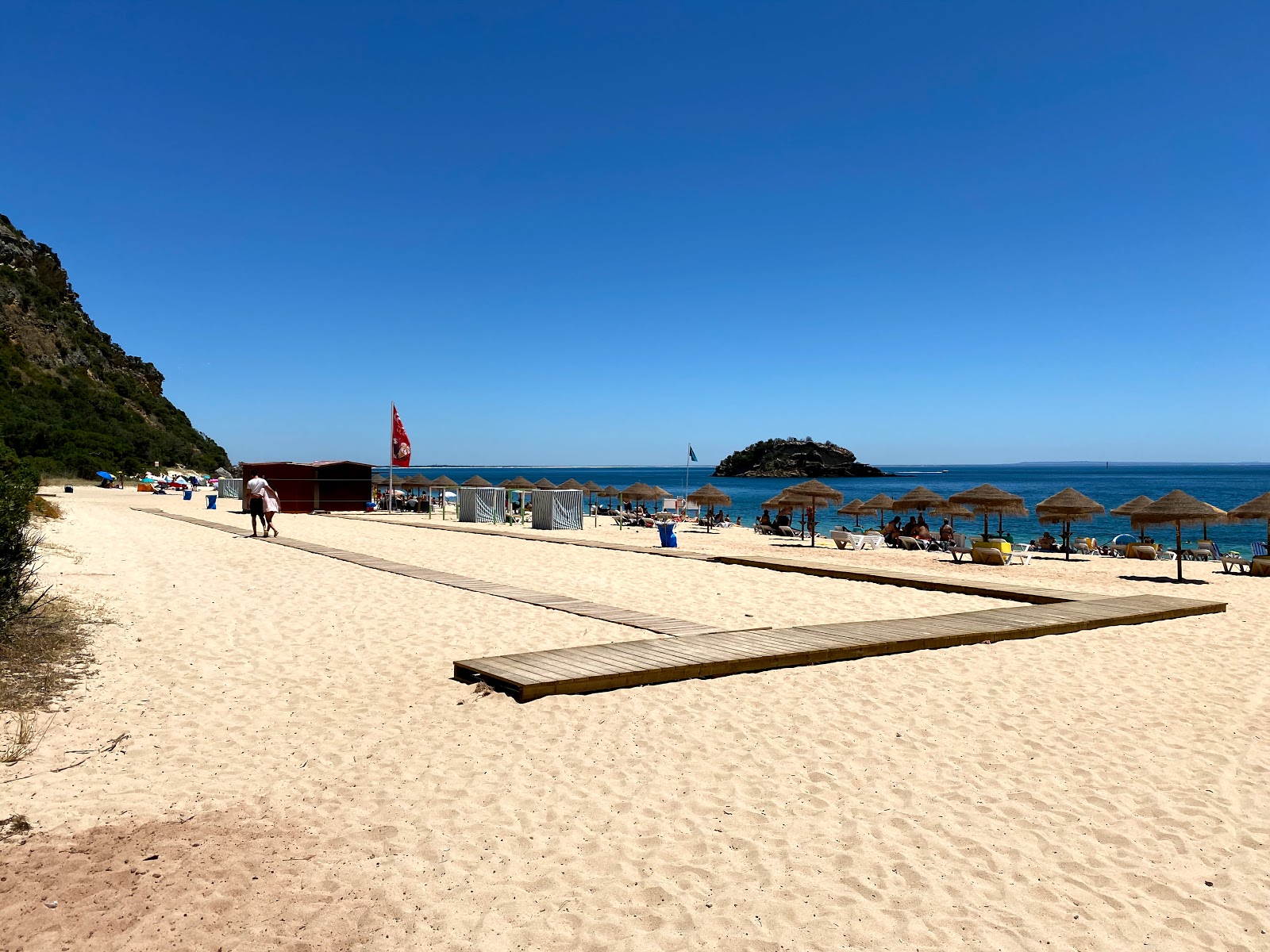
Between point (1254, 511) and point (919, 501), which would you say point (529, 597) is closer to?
point (1254, 511)

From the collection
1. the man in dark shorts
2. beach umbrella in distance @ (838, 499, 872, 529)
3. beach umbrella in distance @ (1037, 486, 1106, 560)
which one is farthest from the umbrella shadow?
the man in dark shorts

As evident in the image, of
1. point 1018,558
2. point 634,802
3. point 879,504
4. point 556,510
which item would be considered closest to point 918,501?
point 879,504

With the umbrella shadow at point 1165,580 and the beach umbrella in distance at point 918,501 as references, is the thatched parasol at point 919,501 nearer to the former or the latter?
the beach umbrella in distance at point 918,501

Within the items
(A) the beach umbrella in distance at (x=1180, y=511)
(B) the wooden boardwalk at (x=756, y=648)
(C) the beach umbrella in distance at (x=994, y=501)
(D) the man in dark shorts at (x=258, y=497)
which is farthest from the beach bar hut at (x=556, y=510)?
(B) the wooden boardwalk at (x=756, y=648)

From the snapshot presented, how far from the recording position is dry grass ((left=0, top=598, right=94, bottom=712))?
506 centimetres

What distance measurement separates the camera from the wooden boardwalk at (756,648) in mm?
5543

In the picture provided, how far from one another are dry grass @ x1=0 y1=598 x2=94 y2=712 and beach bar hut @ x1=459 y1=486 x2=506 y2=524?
63.5 ft

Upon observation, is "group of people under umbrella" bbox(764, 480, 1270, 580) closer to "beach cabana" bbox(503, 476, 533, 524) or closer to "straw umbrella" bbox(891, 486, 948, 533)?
"straw umbrella" bbox(891, 486, 948, 533)

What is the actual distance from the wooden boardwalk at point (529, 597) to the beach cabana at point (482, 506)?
1162cm

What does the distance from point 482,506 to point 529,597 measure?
1791 cm

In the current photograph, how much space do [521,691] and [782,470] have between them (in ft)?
487

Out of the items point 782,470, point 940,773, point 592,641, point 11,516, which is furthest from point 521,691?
point 782,470

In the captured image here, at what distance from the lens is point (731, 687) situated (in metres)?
5.70

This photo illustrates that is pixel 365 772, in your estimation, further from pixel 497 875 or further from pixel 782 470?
pixel 782 470
